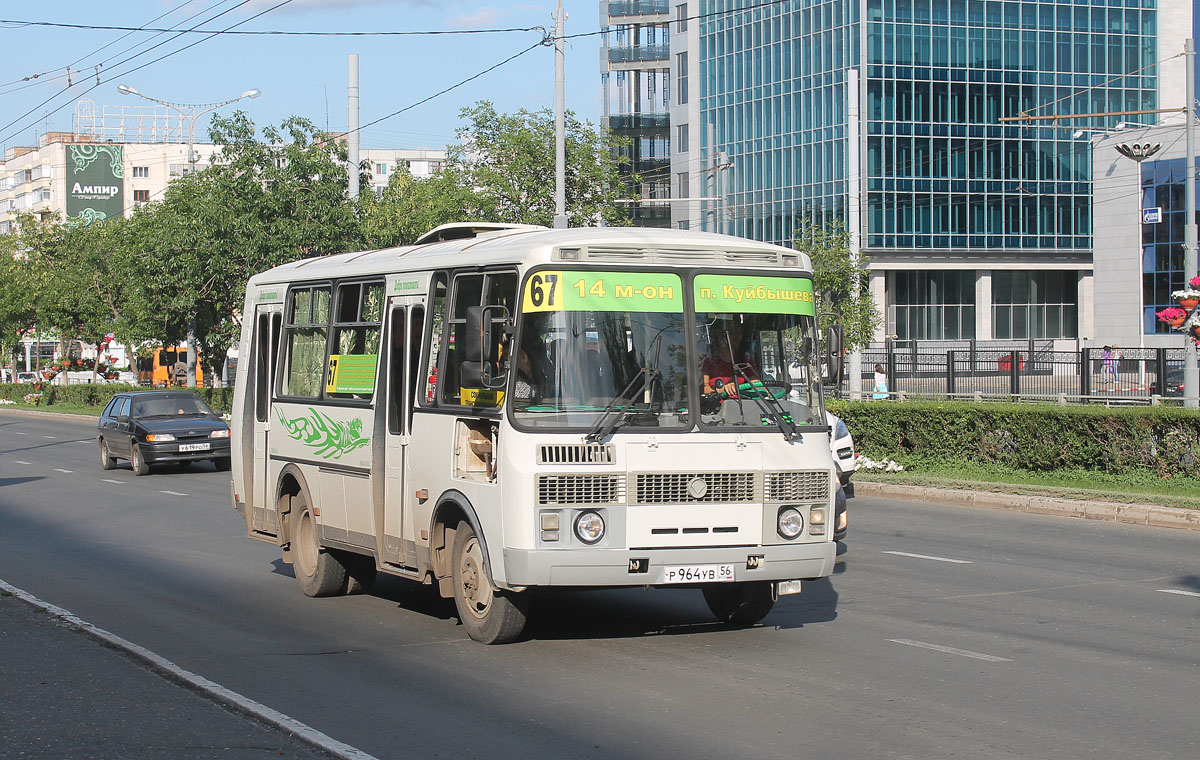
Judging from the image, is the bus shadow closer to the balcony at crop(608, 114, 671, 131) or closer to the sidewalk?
the sidewalk

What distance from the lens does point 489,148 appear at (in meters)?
37.0

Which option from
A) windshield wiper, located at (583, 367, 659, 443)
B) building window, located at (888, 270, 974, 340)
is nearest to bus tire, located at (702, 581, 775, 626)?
windshield wiper, located at (583, 367, 659, 443)

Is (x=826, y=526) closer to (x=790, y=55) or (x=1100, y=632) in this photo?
(x=1100, y=632)

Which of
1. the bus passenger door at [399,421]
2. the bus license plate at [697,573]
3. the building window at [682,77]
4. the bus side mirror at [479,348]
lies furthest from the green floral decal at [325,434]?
the building window at [682,77]

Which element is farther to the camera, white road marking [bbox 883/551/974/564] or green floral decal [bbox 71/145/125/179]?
green floral decal [bbox 71/145/125/179]

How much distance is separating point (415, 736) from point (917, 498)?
13.9m

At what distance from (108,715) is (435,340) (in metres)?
3.40

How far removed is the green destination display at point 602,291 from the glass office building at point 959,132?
68.9 metres

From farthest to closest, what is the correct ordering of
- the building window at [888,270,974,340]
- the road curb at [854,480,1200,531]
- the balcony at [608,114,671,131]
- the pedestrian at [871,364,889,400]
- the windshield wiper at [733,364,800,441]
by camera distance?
1. the balcony at [608,114,671,131]
2. the building window at [888,270,974,340]
3. the pedestrian at [871,364,889,400]
4. the road curb at [854,480,1200,531]
5. the windshield wiper at [733,364,800,441]

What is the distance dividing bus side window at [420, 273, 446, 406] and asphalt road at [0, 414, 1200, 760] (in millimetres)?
1632

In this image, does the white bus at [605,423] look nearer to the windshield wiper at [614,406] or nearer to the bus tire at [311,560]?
the windshield wiper at [614,406]

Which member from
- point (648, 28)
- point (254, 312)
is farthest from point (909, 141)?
point (254, 312)

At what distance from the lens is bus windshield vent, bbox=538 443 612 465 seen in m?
8.25

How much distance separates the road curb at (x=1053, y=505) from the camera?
15906mm
